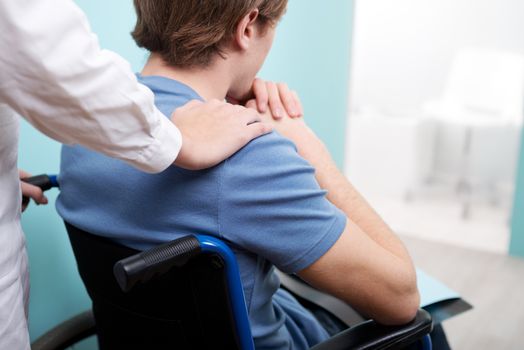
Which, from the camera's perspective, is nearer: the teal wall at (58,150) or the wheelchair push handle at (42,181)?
the wheelchair push handle at (42,181)

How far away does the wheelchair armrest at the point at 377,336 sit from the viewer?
923 millimetres

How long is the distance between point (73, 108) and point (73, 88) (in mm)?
25

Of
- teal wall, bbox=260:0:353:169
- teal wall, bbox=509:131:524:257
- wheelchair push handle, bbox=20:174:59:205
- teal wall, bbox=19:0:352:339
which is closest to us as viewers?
wheelchair push handle, bbox=20:174:59:205

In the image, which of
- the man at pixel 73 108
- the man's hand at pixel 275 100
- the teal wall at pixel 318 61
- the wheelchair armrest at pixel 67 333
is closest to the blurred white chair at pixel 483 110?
the teal wall at pixel 318 61

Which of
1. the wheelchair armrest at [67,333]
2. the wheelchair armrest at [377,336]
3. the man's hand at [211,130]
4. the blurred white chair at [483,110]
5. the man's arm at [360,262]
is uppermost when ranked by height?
the man's hand at [211,130]

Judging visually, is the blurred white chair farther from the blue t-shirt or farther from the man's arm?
the blue t-shirt

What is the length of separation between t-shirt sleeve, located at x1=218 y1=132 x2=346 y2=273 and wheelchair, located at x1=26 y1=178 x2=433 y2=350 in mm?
55

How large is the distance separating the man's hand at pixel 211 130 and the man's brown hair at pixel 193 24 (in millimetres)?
118

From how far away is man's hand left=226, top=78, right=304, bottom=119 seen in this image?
1.08 meters

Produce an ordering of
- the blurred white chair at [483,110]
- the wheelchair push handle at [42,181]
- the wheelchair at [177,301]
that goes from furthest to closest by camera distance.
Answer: the blurred white chair at [483,110], the wheelchair push handle at [42,181], the wheelchair at [177,301]

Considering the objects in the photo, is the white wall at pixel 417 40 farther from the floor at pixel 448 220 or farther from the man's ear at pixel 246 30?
the man's ear at pixel 246 30

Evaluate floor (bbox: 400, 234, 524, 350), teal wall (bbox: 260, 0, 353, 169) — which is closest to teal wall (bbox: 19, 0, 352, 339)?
teal wall (bbox: 260, 0, 353, 169)

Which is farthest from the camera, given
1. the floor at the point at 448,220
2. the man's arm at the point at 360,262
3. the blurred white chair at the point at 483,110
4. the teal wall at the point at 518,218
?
the blurred white chair at the point at 483,110

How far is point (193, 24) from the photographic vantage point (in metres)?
0.91
